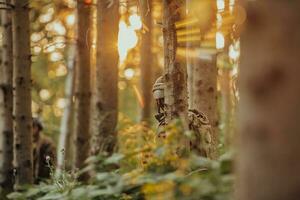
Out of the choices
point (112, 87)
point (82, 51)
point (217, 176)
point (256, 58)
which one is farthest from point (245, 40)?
point (82, 51)

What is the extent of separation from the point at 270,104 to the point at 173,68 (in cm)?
364

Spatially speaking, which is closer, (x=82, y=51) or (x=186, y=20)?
(x=186, y=20)

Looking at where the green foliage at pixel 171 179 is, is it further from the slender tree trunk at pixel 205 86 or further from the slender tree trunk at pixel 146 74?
the slender tree trunk at pixel 146 74

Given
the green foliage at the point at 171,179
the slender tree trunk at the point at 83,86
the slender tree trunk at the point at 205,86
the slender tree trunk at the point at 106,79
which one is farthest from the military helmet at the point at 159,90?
the slender tree trunk at the point at 83,86

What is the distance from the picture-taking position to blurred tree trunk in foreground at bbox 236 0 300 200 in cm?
216

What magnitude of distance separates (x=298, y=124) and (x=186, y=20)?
3807 millimetres

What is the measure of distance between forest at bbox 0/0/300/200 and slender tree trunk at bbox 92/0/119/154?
0.01m

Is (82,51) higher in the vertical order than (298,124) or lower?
higher

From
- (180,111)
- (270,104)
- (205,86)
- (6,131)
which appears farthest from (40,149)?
(270,104)

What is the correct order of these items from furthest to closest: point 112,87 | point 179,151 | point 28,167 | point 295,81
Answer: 1. point 112,87
2. point 28,167
3. point 179,151
4. point 295,81

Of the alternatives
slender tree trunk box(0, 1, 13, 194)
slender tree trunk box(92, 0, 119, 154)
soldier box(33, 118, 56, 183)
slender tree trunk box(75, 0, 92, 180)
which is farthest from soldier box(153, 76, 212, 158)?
soldier box(33, 118, 56, 183)

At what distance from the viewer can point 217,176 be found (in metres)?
3.29

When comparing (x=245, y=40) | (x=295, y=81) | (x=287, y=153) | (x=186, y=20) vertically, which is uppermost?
(x=186, y=20)

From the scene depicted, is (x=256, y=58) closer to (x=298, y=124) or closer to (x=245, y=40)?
(x=245, y=40)
